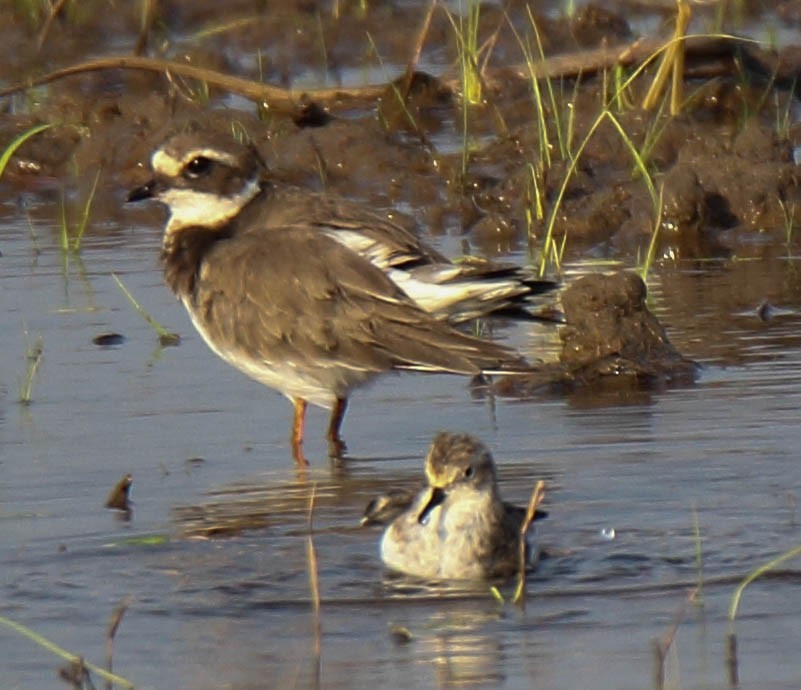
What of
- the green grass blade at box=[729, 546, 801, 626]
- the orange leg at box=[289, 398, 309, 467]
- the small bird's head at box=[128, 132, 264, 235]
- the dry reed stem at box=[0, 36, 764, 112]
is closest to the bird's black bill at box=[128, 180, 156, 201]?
the small bird's head at box=[128, 132, 264, 235]

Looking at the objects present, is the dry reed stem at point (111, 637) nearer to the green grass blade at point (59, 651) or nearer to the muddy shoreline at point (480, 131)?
the green grass blade at point (59, 651)

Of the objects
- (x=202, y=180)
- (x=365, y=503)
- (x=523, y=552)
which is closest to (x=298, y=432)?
(x=365, y=503)

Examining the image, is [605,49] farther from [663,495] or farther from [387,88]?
[663,495]

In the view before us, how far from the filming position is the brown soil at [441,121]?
35.7ft

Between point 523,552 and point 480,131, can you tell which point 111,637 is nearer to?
point 523,552

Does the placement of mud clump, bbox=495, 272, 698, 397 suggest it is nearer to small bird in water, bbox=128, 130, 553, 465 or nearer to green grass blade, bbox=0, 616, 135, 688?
small bird in water, bbox=128, 130, 553, 465

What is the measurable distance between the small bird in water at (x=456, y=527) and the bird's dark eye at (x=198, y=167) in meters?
2.55

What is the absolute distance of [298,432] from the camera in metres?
7.87

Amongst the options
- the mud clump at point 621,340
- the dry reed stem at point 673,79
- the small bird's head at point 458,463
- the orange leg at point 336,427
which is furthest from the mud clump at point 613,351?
the dry reed stem at point 673,79

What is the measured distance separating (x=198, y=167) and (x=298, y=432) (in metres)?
1.28

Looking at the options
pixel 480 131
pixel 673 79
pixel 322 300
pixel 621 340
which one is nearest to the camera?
pixel 322 300

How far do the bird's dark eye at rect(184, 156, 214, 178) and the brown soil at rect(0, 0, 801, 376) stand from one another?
1721mm

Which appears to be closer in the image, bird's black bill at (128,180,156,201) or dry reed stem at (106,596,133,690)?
dry reed stem at (106,596,133,690)

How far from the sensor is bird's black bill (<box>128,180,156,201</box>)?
8.45 metres
